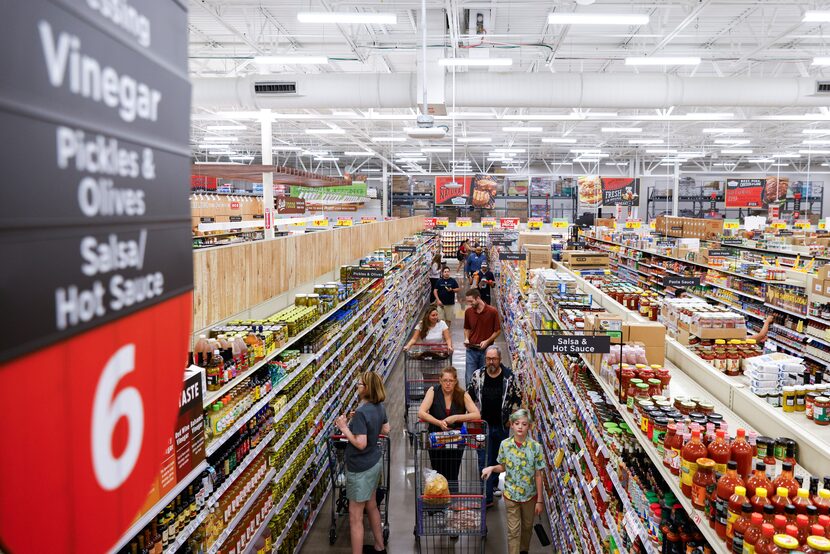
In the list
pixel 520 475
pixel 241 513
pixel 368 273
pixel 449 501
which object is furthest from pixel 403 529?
pixel 368 273

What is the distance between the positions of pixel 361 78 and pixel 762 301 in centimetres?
846

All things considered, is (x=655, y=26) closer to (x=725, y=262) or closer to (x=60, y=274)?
(x=725, y=262)

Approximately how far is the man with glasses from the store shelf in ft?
7.34

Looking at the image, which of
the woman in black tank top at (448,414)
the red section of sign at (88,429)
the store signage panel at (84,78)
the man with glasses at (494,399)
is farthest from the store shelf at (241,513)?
the store signage panel at (84,78)

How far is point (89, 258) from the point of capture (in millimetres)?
766

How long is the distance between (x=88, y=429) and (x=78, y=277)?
0.64 feet

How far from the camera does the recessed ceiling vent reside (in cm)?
1190

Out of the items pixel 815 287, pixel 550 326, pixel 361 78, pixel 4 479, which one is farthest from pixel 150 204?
pixel 361 78

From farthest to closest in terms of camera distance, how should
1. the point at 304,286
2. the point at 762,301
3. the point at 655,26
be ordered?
the point at 655,26
the point at 762,301
the point at 304,286

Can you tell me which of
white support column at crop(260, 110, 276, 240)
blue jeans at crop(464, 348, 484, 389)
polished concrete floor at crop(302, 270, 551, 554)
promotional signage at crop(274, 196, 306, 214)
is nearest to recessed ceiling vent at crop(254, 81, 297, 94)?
white support column at crop(260, 110, 276, 240)

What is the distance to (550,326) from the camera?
715 cm

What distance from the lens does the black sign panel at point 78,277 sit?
0.65m

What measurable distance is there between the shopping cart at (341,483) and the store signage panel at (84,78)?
512 centimetres

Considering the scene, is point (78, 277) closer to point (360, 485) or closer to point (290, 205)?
point (360, 485)
